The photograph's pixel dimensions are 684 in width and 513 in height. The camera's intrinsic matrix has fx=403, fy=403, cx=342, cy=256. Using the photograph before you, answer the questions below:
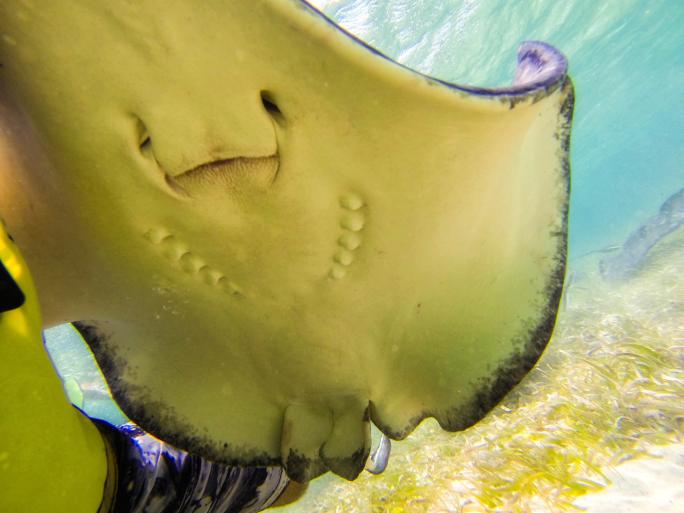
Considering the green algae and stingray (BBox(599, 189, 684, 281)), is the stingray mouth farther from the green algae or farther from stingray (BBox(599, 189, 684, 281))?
stingray (BBox(599, 189, 684, 281))

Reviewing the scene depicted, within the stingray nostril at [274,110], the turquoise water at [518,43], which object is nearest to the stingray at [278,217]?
the stingray nostril at [274,110]

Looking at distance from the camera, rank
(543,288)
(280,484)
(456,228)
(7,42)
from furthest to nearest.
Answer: (280,484) → (543,288) → (456,228) → (7,42)

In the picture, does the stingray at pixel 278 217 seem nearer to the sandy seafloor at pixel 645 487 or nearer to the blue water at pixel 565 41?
the sandy seafloor at pixel 645 487

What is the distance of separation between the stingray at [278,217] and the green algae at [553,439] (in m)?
1.50

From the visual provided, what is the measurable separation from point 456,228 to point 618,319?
A: 21.7 feet

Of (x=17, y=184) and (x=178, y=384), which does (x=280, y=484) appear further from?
(x=17, y=184)

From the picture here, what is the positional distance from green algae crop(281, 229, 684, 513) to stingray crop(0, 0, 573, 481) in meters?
1.50

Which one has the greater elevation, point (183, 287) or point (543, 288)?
point (543, 288)

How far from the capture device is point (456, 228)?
123 cm

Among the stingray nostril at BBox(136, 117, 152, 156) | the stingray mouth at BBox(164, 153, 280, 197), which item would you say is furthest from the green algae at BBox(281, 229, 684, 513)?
the stingray nostril at BBox(136, 117, 152, 156)

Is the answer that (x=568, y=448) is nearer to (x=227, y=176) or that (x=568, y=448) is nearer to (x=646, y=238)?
(x=227, y=176)

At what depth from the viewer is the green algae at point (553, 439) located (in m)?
2.46

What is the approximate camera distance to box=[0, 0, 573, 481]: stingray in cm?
81

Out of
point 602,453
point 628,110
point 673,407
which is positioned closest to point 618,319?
point 673,407
